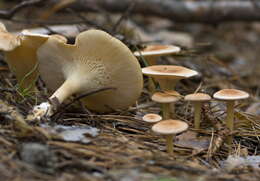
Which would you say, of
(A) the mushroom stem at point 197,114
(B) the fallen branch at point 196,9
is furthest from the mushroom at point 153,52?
(B) the fallen branch at point 196,9

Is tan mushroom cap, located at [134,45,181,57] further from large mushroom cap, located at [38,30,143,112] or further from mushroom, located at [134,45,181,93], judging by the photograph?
large mushroom cap, located at [38,30,143,112]

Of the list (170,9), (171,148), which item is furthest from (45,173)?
(170,9)

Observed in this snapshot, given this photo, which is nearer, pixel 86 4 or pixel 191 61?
pixel 191 61

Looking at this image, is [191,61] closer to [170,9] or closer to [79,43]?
[170,9]

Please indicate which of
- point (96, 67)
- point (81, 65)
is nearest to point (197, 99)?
point (96, 67)

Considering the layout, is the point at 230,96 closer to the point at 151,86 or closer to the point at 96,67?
the point at 96,67

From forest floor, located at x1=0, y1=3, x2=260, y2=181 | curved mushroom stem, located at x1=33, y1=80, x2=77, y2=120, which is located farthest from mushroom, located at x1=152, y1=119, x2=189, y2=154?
curved mushroom stem, located at x1=33, y1=80, x2=77, y2=120
